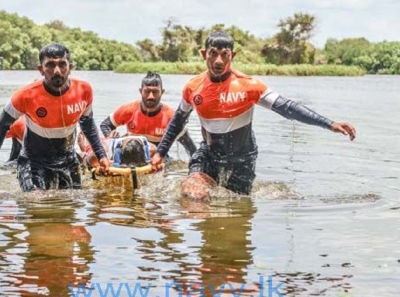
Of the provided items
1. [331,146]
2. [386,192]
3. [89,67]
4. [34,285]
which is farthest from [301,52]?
[34,285]

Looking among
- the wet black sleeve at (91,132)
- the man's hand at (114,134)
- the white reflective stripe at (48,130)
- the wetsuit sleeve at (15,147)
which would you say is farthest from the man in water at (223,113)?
the wetsuit sleeve at (15,147)

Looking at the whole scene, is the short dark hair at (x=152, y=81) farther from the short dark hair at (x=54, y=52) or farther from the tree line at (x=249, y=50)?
the tree line at (x=249, y=50)

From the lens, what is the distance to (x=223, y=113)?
8711 mm

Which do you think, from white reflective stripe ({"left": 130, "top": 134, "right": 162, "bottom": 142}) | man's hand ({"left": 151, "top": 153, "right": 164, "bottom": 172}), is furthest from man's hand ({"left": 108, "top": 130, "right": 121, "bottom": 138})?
man's hand ({"left": 151, "top": 153, "right": 164, "bottom": 172})

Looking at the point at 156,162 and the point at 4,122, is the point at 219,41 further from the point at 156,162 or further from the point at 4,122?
the point at 4,122

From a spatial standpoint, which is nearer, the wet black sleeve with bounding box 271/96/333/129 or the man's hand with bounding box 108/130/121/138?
A: the wet black sleeve with bounding box 271/96/333/129

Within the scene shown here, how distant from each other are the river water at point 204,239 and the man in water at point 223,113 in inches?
10.2

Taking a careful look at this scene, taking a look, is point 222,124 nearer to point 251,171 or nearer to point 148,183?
point 251,171

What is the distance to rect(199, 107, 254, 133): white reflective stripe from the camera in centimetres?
875

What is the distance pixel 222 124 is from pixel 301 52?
74041 millimetres

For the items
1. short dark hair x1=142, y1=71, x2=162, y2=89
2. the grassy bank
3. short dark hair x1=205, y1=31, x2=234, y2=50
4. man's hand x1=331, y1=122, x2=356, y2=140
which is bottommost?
man's hand x1=331, y1=122, x2=356, y2=140

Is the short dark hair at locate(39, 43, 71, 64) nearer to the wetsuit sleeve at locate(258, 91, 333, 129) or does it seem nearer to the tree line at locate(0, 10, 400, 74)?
the wetsuit sleeve at locate(258, 91, 333, 129)

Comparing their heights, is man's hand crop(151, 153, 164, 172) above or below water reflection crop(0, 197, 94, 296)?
above

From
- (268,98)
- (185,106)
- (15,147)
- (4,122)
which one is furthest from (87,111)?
(15,147)
